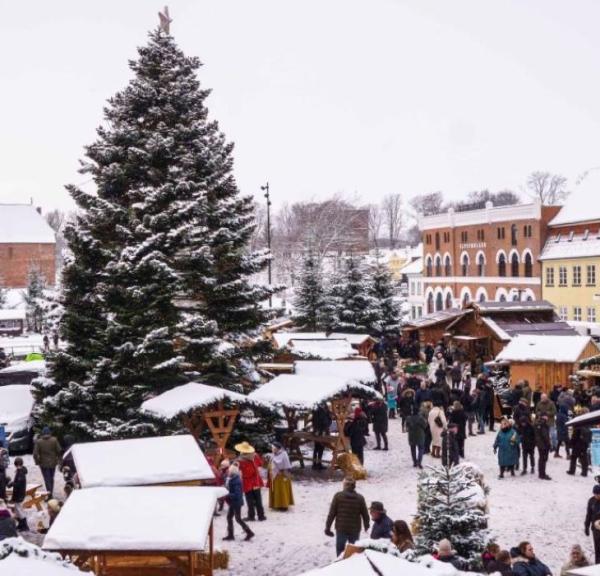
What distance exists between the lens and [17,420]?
21781 mm

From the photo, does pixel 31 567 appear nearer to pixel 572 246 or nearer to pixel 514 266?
pixel 572 246

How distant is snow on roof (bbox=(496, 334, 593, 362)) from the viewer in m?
26.4

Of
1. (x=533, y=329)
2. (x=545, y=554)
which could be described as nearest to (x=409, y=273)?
(x=533, y=329)

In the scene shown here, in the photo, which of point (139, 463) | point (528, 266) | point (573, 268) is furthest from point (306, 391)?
point (528, 266)

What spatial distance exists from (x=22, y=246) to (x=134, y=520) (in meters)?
93.2

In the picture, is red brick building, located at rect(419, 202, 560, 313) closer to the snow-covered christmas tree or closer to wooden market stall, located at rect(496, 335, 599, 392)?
wooden market stall, located at rect(496, 335, 599, 392)

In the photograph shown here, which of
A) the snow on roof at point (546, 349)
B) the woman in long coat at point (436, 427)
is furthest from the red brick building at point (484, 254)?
the woman in long coat at point (436, 427)

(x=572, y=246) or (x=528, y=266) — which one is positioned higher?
(x=572, y=246)

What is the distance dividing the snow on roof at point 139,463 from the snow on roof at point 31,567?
4136 millimetres

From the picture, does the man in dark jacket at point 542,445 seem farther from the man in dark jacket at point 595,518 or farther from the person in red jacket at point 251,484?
the person in red jacket at point 251,484

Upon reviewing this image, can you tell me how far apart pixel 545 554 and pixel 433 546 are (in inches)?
126

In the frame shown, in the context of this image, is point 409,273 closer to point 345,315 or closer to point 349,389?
point 345,315

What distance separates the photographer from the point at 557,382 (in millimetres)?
26891

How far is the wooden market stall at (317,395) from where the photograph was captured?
18.5 metres
